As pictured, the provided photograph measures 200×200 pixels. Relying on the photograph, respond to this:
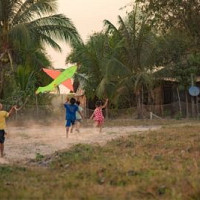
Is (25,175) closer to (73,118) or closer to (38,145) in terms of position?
(38,145)

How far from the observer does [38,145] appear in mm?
13188

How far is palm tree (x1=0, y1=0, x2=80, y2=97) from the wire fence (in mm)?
3477

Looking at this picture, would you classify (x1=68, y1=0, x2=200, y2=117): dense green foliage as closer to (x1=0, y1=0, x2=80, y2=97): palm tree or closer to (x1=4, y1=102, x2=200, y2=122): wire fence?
(x1=4, y1=102, x2=200, y2=122): wire fence

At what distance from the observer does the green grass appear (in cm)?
620

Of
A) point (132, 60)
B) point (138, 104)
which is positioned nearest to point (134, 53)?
point (132, 60)

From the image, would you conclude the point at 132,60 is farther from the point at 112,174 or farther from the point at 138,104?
the point at 112,174

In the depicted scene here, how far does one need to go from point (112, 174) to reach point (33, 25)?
15868 millimetres

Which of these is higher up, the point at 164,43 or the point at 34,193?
the point at 164,43

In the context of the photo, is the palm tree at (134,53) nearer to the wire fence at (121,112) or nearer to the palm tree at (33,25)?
the wire fence at (121,112)

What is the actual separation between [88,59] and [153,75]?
4.33 metres

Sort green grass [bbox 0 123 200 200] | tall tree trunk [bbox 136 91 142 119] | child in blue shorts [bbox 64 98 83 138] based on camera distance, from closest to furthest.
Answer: green grass [bbox 0 123 200 200], child in blue shorts [bbox 64 98 83 138], tall tree trunk [bbox 136 91 142 119]

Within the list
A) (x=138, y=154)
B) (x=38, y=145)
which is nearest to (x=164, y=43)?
(x=38, y=145)

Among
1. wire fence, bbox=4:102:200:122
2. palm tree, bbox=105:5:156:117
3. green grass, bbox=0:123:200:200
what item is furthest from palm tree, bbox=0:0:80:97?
green grass, bbox=0:123:200:200

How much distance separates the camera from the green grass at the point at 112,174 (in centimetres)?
620
